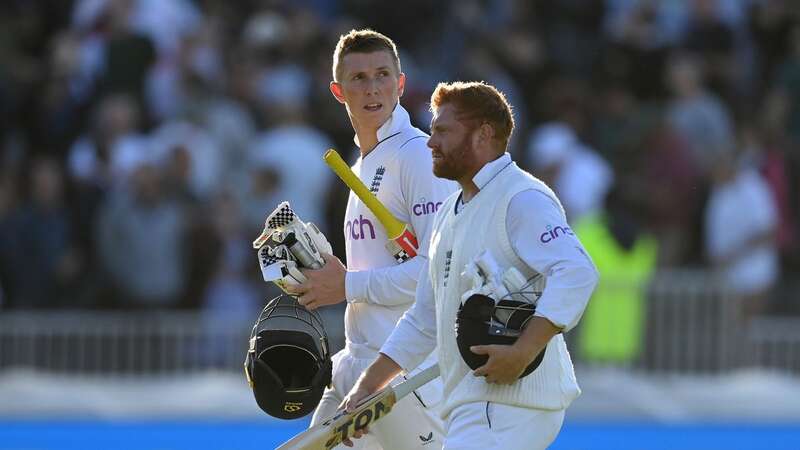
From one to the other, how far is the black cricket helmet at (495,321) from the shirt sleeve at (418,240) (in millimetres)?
1105

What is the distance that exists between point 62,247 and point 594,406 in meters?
4.98

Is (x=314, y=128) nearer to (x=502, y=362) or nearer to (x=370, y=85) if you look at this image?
(x=370, y=85)

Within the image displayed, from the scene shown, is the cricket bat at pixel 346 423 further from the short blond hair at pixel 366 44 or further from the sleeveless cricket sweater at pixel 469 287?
the short blond hair at pixel 366 44

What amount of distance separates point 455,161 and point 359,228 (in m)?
1.21

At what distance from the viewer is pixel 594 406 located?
15.3 m

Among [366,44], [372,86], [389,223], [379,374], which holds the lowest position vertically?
Result: [379,374]

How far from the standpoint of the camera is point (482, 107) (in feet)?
22.0

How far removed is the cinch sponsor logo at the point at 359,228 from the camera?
25.7 feet

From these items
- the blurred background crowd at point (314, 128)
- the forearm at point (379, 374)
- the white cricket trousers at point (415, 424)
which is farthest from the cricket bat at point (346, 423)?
the blurred background crowd at point (314, 128)

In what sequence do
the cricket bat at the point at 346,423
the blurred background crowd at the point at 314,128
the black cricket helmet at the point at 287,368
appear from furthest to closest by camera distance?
the blurred background crowd at the point at 314,128, the black cricket helmet at the point at 287,368, the cricket bat at the point at 346,423

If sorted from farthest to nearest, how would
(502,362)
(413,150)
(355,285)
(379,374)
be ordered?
(413,150)
(355,285)
(379,374)
(502,362)

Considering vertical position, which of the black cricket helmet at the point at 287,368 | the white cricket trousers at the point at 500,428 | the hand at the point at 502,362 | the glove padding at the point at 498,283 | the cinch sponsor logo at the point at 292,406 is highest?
the black cricket helmet at the point at 287,368

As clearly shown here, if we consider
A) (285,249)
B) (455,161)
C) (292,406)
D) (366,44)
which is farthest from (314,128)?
(455,161)

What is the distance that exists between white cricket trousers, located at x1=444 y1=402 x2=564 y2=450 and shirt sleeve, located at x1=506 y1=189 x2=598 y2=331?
0.38m
